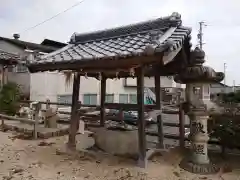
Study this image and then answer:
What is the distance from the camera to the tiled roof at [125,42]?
4902 mm

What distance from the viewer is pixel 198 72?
18.4 feet

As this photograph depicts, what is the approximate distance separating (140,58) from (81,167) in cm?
286

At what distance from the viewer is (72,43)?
732 centimetres

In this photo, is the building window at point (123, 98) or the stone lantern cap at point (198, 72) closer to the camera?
the stone lantern cap at point (198, 72)

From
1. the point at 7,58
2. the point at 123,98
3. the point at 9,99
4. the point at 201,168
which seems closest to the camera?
the point at 201,168

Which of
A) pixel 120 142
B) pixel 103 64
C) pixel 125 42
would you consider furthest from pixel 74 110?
pixel 125 42

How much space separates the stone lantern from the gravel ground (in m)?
0.31

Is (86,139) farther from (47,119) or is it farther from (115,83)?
(115,83)

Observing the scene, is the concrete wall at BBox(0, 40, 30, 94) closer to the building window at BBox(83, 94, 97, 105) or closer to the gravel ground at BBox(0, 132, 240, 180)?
the building window at BBox(83, 94, 97, 105)

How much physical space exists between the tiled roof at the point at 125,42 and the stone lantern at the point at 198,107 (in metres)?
0.80

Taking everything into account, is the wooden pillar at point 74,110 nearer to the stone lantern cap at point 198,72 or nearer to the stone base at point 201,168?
the stone lantern cap at point 198,72

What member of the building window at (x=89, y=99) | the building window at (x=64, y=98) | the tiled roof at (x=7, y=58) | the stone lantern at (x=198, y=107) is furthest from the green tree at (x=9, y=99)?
the stone lantern at (x=198, y=107)

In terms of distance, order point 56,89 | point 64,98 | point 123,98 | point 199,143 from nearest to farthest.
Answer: point 199,143
point 56,89
point 64,98
point 123,98

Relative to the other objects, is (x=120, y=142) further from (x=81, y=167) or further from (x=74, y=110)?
(x=74, y=110)
